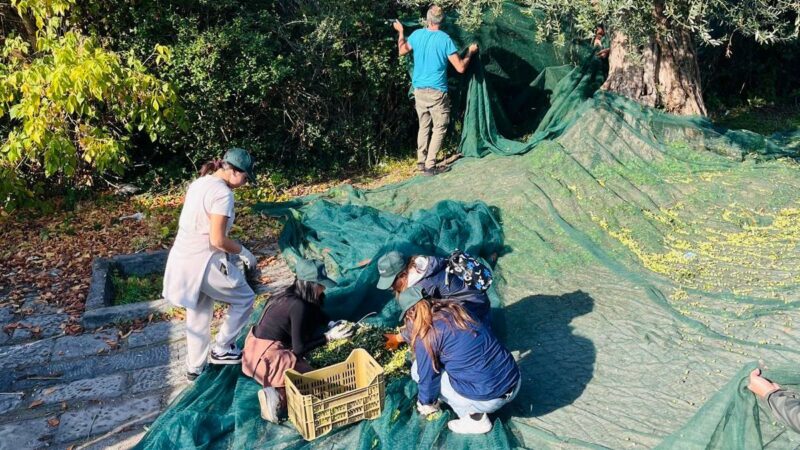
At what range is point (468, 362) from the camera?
4480 millimetres

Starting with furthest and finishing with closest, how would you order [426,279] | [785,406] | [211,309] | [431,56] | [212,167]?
1. [431,56]
2. [211,309]
3. [212,167]
4. [426,279]
5. [785,406]

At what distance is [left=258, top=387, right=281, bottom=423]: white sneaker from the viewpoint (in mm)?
4680

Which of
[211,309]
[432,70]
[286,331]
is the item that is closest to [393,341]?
[286,331]

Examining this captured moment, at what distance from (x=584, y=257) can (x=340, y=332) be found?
239 cm

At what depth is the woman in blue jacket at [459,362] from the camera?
14.7 ft

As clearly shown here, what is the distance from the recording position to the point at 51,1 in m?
8.40

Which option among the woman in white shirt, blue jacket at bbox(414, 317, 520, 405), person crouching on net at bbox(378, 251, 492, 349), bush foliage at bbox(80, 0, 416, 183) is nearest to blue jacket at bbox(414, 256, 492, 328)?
person crouching on net at bbox(378, 251, 492, 349)

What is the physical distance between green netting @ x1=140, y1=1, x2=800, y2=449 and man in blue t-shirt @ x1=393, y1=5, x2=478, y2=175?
42 cm

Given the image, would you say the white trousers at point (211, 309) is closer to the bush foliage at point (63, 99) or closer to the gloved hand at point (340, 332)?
the gloved hand at point (340, 332)


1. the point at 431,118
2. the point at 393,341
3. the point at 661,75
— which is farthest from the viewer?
the point at 661,75

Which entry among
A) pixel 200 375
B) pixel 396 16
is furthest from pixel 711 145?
pixel 200 375

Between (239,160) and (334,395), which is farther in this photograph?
(239,160)

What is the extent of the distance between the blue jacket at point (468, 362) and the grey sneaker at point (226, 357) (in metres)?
1.45

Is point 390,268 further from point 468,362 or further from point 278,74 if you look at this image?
point 278,74
